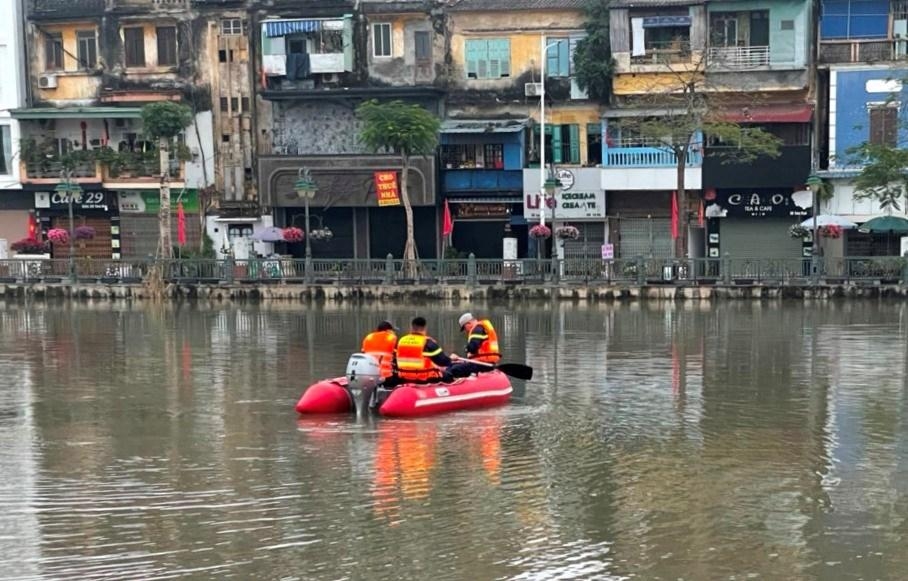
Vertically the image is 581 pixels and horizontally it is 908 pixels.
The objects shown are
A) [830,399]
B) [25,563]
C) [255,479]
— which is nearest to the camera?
[25,563]

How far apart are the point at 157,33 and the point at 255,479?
3671 cm

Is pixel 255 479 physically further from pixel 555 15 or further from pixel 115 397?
pixel 555 15

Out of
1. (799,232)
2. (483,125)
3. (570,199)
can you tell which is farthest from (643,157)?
(799,232)

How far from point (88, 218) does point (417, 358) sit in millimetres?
33416

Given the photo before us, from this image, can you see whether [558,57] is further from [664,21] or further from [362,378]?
[362,378]

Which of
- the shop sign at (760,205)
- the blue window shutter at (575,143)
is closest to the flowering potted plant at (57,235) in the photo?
the blue window shutter at (575,143)

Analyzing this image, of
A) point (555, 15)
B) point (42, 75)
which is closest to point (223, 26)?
point (42, 75)

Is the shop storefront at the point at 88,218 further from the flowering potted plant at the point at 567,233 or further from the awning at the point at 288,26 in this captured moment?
the flowering potted plant at the point at 567,233

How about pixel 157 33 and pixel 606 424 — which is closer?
pixel 606 424

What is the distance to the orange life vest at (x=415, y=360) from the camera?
743 inches

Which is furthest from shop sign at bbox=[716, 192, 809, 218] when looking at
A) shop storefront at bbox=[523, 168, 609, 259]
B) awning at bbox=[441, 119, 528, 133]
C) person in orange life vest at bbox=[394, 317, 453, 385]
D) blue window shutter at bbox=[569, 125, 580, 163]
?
person in orange life vest at bbox=[394, 317, 453, 385]

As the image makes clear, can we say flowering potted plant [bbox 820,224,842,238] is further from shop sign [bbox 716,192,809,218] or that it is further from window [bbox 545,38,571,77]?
window [bbox 545,38,571,77]

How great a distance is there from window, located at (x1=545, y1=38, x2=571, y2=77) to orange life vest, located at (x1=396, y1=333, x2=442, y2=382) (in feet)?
93.1

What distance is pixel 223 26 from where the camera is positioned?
4825 cm
